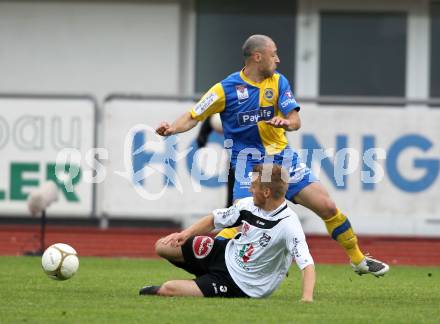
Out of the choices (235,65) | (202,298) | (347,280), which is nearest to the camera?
(202,298)

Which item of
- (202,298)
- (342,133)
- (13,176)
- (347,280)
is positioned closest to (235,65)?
(342,133)

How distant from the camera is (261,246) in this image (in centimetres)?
873

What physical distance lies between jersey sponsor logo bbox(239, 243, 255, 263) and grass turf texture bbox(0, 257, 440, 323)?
31 cm

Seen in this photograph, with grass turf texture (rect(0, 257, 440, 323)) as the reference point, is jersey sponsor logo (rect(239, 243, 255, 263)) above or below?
above

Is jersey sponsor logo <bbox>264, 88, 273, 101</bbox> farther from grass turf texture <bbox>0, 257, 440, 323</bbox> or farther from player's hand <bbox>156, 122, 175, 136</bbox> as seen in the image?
grass turf texture <bbox>0, 257, 440, 323</bbox>

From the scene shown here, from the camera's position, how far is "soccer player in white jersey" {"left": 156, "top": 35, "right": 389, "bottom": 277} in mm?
10086

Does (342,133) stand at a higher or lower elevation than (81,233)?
higher

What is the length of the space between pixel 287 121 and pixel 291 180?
2.99 ft

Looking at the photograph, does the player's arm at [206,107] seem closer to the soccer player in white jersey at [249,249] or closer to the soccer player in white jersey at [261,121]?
the soccer player in white jersey at [261,121]

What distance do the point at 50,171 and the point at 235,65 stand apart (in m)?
4.09

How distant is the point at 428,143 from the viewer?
16391 millimetres

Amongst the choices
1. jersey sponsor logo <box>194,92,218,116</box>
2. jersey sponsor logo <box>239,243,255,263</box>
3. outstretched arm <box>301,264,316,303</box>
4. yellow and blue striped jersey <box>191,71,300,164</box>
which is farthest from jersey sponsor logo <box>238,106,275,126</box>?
outstretched arm <box>301,264,316,303</box>

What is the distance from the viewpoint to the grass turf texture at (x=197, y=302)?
776cm

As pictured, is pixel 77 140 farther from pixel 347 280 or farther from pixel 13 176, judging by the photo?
pixel 347 280
